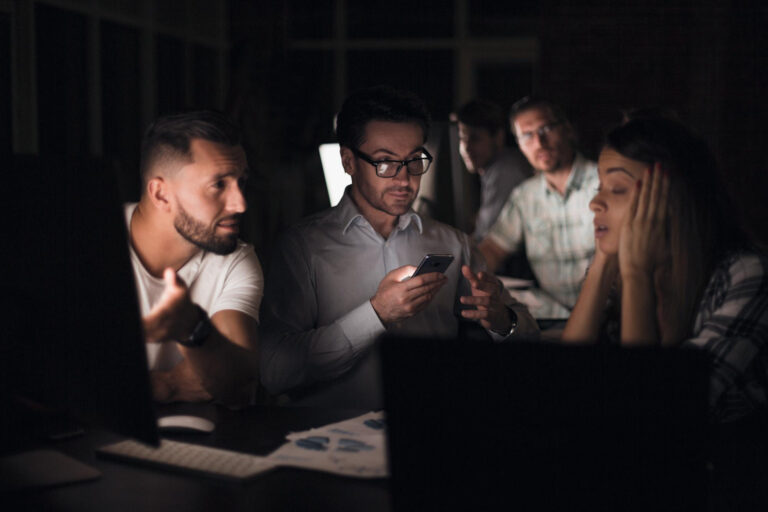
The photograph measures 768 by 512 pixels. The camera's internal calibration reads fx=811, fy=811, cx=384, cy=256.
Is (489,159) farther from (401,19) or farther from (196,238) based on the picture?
(401,19)

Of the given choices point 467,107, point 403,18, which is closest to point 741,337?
point 467,107

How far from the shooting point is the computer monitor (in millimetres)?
1161

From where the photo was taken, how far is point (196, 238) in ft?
6.35

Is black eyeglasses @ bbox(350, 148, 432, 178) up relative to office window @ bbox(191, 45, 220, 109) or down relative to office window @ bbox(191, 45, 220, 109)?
down

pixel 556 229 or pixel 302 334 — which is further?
pixel 556 229

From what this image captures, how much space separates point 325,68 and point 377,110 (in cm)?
589

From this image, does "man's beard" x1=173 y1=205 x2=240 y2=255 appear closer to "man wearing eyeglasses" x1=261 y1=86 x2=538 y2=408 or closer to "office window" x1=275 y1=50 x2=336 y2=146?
"man wearing eyeglasses" x1=261 y1=86 x2=538 y2=408

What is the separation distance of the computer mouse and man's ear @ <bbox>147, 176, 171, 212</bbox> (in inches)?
21.8

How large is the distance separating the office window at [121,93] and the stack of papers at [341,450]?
12.7 feet

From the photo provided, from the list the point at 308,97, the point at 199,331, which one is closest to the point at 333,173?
the point at 199,331

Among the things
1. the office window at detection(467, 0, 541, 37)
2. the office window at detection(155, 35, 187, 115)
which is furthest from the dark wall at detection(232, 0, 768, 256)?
the office window at detection(467, 0, 541, 37)

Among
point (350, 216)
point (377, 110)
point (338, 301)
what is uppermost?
point (377, 110)

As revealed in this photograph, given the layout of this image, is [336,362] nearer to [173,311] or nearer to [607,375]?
[173,311]

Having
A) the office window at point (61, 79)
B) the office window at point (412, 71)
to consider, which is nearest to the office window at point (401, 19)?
the office window at point (412, 71)
